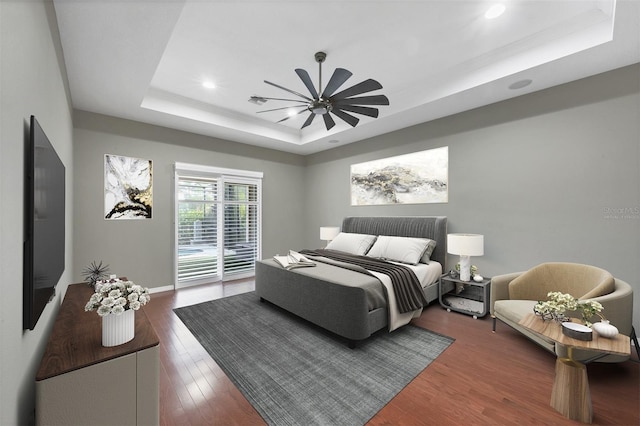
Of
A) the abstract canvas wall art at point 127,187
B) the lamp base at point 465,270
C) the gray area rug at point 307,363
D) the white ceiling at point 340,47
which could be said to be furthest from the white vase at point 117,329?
the lamp base at point 465,270

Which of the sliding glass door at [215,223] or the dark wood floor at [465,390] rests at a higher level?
the sliding glass door at [215,223]

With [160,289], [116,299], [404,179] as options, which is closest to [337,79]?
[116,299]

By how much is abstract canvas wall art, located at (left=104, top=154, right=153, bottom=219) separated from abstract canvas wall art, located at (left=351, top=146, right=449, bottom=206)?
3638 millimetres

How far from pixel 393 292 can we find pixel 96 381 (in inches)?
96.9

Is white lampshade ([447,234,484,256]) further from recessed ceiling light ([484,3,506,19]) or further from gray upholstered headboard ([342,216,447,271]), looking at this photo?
recessed ceiling light ([484,3,506,19])

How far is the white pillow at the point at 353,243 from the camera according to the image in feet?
14.2

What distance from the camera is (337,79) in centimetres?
231

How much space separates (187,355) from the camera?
2.42 metres

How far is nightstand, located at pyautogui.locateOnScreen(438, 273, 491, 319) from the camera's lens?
3258 mm

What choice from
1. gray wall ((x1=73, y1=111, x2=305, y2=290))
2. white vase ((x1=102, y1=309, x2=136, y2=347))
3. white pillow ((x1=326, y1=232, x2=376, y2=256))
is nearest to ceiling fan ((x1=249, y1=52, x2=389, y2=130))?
white vase ((x1=102, y1=309, x2=136, y2=347))

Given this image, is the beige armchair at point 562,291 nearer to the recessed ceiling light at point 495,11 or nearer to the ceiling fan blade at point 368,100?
the ceiling fan blade at point 368,100

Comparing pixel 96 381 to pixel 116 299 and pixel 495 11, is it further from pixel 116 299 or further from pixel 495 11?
pixel 495 11

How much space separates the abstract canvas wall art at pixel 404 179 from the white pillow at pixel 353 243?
2.62 feet

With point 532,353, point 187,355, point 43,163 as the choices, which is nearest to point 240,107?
point 43,163
